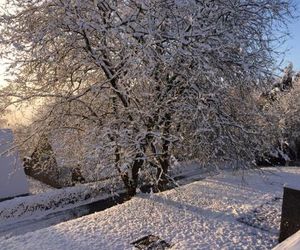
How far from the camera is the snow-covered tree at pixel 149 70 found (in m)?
8.04

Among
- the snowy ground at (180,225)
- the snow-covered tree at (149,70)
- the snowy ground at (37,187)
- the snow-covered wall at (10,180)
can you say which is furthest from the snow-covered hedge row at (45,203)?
the snow-covered tree at (149,70)

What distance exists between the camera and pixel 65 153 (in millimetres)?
11578

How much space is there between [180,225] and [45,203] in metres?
9.35

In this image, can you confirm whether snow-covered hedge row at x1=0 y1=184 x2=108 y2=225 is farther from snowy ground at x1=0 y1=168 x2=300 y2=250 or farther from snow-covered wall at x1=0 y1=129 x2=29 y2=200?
snowy ground at x1=0 y1=168 x2=300 y2=250

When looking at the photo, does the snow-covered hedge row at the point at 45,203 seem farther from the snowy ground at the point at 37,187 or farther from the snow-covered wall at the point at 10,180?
the snowy ground at the point at 37,187

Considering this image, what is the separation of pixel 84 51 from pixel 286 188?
5.98 m

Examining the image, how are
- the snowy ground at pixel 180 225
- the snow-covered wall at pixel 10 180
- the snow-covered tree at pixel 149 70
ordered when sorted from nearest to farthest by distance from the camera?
the snowy ground at pixel 180 225 < the snow-covered tree at pixel 149 70 < the snow-covered wall at pixel 10 180

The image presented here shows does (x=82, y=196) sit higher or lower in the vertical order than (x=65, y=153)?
lower

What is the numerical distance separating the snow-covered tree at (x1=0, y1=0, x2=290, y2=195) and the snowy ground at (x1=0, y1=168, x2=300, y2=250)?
1.06m

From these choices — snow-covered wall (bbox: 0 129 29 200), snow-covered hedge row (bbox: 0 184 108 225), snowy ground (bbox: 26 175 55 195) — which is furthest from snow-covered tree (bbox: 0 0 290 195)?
snowy ground (bbox: 26 175 55 195)

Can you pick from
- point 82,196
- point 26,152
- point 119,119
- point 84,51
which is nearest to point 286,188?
point 119,119

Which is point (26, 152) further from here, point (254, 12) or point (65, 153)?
point (254, 12)

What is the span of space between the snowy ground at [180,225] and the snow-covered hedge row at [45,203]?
16.7ft

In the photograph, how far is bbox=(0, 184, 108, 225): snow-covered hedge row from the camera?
14539 millimetres
